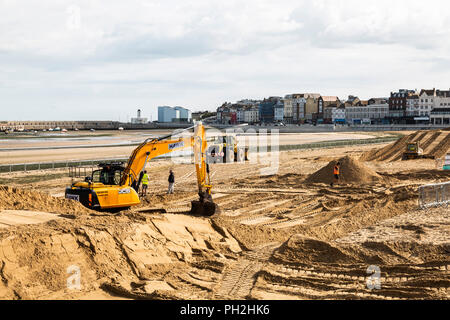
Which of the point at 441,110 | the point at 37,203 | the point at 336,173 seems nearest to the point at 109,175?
the point at 37,203

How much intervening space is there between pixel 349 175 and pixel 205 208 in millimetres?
13054

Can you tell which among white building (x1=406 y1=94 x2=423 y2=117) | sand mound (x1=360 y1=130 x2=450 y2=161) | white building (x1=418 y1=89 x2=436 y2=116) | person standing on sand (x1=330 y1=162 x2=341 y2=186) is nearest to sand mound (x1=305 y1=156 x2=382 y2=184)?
person standing on sand (x1=330 y1=162 x2=341 y2=186)

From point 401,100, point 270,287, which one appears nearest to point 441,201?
point 270,287

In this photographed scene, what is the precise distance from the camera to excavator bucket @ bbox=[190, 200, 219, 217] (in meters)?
17.7

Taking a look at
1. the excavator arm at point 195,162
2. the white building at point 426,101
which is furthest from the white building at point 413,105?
the excavator arm at point 195,162

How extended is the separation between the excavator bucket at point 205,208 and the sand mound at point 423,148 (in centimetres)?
2883

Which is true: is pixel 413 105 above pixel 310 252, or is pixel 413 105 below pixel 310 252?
above

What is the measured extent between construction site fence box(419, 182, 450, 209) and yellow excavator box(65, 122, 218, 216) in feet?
25.9

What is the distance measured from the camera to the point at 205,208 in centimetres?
1783

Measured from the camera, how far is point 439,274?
10.9 meters

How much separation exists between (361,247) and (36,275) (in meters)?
8.07

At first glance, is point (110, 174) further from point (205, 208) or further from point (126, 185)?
point (205, 208)

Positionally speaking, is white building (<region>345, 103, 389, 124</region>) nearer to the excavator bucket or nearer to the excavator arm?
the excavator arm
